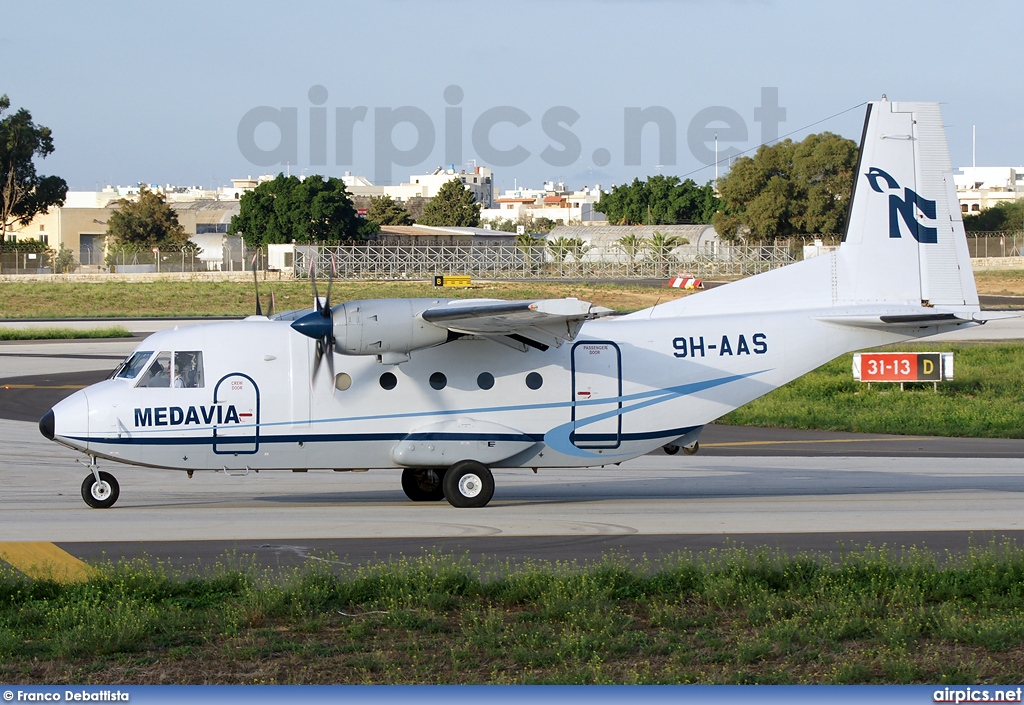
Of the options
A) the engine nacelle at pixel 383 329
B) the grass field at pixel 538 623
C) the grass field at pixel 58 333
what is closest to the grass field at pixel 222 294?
the grass field at pixel 58 333

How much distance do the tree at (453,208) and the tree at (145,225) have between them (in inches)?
1419

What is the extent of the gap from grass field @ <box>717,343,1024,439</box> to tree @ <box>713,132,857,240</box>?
6008 centimetres

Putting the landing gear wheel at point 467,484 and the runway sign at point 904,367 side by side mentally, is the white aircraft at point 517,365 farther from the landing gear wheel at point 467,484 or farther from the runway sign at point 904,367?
the runway sign at point 904,367

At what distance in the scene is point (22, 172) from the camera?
10256cm

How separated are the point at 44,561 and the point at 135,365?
14.1 ft

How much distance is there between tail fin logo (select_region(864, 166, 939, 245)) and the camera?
17.9m

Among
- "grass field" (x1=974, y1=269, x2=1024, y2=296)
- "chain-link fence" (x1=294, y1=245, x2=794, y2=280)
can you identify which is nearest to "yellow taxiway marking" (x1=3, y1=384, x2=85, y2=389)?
"chain-link fence" (x1=294, y1=245, x2=794, y2=280)

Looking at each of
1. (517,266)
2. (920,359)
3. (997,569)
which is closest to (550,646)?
(997,569)

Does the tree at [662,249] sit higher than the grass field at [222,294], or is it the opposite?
the tree at [662,249]

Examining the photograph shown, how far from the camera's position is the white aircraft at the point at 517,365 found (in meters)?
15.9

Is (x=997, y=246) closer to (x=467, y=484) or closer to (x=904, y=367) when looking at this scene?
(x=904, y=367)

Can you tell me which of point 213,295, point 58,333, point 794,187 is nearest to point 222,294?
point 213,295

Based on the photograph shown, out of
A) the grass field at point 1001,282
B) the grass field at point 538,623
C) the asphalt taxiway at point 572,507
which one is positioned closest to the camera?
the grass field at point 538,623

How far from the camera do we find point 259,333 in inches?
647
